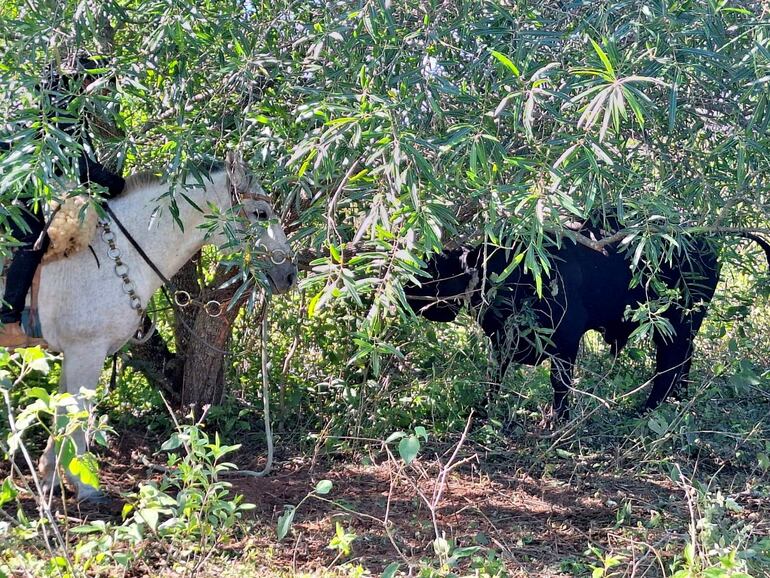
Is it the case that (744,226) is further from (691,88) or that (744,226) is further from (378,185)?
(378,185)

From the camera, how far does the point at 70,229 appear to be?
446cm

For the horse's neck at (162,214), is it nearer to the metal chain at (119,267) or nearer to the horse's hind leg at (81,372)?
the metal chain at (119,267)

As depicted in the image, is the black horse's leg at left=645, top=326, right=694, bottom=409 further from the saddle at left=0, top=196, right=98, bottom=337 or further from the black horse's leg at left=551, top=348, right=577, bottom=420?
the saddle at left=0, top=196, right=98, bottom=337

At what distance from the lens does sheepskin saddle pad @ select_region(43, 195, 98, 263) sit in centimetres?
438

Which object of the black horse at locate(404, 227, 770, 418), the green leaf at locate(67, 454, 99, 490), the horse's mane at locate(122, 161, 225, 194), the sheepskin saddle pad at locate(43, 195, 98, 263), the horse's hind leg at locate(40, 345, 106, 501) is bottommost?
the black horse at locate(404, 227, 770, 418)

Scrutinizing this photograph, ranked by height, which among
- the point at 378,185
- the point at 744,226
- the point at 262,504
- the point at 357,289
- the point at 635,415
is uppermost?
the point at 378,185

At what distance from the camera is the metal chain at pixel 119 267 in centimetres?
470

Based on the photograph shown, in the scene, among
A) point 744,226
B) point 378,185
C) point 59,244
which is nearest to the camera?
point 378,185

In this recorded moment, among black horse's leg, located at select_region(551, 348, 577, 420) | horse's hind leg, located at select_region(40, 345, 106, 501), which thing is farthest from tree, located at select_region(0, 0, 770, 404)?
black horse's leg, located at select_region(551, 348, 577, 420)

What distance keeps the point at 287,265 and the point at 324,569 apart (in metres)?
1.59

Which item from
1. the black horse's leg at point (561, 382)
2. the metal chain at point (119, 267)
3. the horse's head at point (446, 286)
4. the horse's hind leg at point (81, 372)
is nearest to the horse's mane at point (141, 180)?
the metal chain at point (119, 267)

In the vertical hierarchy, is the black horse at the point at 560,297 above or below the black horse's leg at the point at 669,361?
above

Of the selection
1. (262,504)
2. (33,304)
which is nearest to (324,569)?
(262,504)

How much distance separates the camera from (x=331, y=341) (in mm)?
6566
